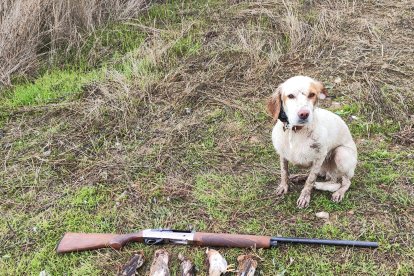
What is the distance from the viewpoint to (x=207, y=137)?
534 centimetres

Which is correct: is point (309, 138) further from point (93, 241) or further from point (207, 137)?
point (93, 241)

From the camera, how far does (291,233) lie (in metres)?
4.05

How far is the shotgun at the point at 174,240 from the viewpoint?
3779 millimetres

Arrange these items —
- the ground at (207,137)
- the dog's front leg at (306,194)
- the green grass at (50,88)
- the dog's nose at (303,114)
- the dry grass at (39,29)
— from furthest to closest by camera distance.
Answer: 1. the dry grass at (39,29)
2. the green grass at (50,88)
3. the dog's front leg at (306,194)
4. the ground at (207,137)
5. the dog's nose at (303,114)

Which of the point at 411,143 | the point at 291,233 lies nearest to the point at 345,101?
the point at 411,143

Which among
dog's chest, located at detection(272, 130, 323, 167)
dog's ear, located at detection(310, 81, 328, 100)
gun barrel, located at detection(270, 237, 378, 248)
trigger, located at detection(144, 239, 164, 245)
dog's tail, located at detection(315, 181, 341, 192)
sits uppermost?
dog's ear, located at detection(310, 81, 328, 100)

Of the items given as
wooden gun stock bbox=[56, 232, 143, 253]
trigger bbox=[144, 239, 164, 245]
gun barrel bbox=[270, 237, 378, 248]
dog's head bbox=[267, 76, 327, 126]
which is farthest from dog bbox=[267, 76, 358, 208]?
wooden gun stock bbox=[56, 232, 143, 253]

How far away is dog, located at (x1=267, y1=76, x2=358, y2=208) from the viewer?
3.60 metres

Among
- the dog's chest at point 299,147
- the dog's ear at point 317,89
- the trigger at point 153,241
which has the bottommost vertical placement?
the trigger at point 153,241

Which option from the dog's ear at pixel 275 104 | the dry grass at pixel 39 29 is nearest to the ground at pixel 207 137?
the dry grass at pixel 39 29

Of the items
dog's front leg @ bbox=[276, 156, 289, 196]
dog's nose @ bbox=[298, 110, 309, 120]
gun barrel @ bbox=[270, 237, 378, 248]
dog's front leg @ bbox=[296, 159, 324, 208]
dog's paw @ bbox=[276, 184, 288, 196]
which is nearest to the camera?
dog's nose @ bbox=[298, 110, 309, 120]

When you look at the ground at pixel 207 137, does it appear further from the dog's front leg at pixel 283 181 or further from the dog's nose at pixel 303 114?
the dog's nose at pixel 303 114

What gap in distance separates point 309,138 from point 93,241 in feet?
6.77

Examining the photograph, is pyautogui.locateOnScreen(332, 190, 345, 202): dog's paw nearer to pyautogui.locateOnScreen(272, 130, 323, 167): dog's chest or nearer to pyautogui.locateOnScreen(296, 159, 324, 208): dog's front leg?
pyautogui.locateOnScreen(296, 159, 324, 208): dog's front leg
